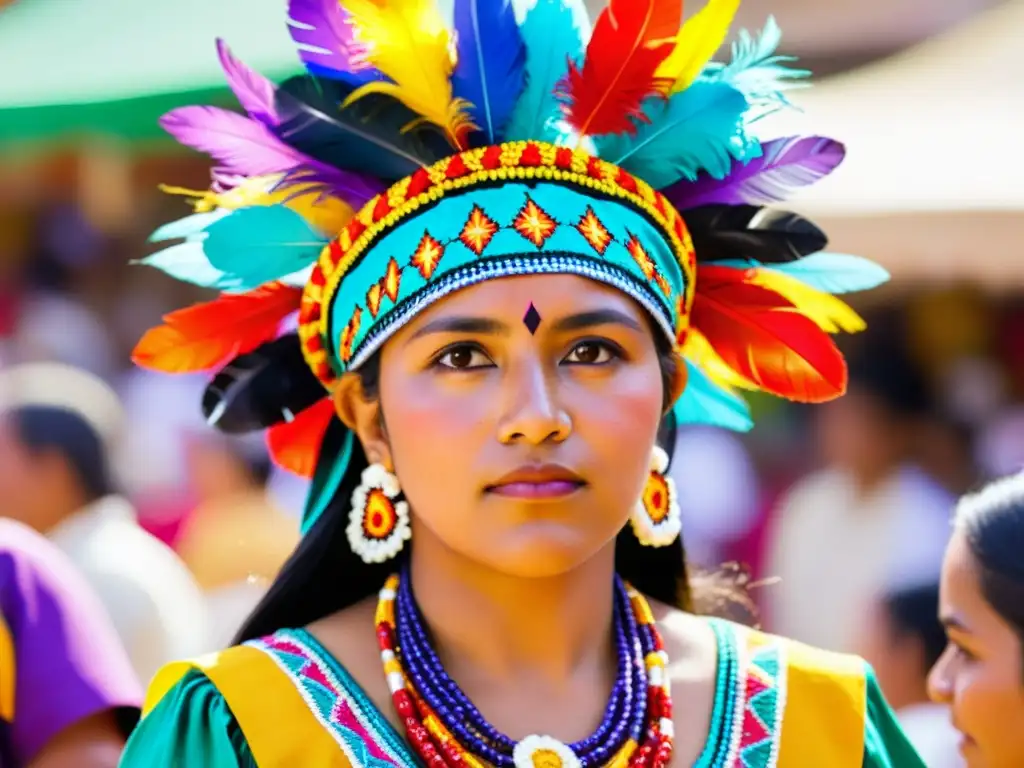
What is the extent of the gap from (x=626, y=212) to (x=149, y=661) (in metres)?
2.28

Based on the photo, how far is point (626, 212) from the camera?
2.68 metres

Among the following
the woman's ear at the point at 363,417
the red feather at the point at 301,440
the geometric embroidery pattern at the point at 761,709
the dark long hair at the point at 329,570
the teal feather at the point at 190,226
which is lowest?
the geometric embroidery pattern at the point at 761,709

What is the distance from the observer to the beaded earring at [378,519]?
2.72m

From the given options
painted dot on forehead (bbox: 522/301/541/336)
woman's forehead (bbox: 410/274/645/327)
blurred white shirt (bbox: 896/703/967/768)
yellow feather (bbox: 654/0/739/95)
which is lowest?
blurred white shirt (bbox: 896/703/967/768)

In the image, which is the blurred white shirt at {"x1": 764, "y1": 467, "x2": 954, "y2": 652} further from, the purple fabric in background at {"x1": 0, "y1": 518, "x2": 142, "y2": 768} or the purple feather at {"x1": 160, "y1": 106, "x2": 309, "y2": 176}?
the purple feather at {"x1": 160, "y1": 106, "x2": 309, "y2": 176}

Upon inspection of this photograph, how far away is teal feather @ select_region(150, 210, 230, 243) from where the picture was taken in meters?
2.80

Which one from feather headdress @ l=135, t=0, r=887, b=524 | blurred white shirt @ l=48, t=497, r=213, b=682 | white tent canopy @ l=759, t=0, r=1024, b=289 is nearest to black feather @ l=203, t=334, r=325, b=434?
feather headdress @ l=135, t=0, r=887, b=524

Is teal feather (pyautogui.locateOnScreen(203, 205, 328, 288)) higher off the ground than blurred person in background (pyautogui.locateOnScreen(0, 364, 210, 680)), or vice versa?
teal feather (pyautogui.locateOnScreen(203, 205, 328, 288))

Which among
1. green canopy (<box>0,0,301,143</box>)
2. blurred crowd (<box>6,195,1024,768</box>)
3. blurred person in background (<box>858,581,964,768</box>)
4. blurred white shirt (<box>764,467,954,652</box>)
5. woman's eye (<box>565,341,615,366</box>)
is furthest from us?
green canopy (<box>0,0,301,143</box>)

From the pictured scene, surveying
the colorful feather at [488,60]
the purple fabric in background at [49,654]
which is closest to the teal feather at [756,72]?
the colorful feather at [488,60]

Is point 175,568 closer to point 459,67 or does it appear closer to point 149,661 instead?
point 149,661

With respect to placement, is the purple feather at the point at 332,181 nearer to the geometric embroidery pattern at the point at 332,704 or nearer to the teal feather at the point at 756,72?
the teal feather at the point at 756,72

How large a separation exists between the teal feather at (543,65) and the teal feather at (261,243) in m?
0.43

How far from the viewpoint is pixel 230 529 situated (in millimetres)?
5430
